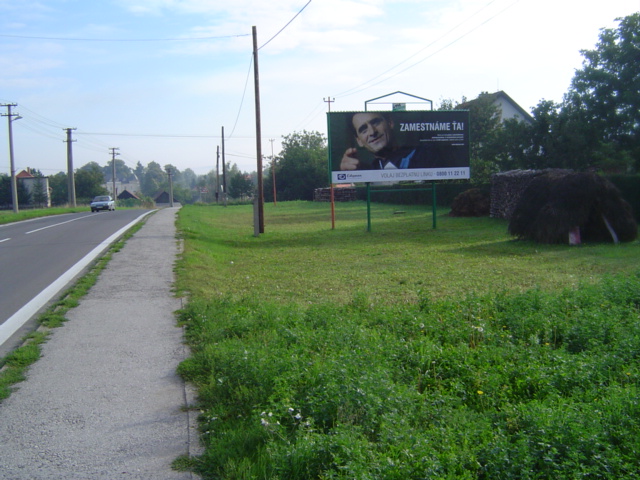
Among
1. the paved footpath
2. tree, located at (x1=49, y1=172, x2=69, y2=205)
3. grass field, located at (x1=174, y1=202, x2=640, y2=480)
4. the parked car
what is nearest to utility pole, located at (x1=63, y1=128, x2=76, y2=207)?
the parked car

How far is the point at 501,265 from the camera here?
45.1 feet

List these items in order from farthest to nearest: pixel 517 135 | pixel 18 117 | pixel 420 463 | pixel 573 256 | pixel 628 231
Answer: pixel 18 117
pixel 517 135
pixel 628 231
pixel 573 256
pixel 420 463

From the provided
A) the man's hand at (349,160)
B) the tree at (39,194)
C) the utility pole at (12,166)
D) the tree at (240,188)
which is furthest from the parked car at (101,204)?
the tree at (240,188)

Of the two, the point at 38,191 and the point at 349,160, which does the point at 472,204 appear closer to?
the point at 349,160

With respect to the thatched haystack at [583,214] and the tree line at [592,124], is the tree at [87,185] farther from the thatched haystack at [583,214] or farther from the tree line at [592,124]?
the thatched haystack at [583,214]

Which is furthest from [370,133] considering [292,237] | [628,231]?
[628,231]

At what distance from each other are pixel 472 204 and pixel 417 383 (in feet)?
84.9

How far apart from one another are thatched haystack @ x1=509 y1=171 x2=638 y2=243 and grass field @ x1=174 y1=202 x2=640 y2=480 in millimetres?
7134

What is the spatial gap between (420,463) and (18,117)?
58.1 m

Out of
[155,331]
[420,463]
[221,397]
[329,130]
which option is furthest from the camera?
[329,130]

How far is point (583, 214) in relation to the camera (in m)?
17.2

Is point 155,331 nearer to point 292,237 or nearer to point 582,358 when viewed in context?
point 582,358

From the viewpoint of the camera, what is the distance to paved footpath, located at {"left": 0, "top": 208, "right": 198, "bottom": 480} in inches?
161

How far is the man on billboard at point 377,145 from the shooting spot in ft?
74.5
